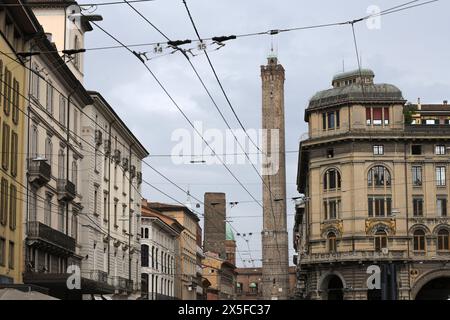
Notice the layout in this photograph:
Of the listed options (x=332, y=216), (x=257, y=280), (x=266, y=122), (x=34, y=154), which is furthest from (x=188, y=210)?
(x=257, y=280)

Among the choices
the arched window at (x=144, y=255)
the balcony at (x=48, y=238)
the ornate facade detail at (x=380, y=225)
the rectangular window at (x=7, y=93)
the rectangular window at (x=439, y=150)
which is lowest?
the balcony at (x=48, y=238)

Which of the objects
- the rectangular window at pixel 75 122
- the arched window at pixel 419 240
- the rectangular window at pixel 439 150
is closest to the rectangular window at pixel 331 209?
the arched window at pixel 419 240

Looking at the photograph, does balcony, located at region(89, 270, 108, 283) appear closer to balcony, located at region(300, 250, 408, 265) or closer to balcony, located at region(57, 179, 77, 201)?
balcony, located at region(57, 179, 77, 201)

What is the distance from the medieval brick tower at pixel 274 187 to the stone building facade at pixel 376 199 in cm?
3199

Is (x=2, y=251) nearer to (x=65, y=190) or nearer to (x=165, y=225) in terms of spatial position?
→ (x=65, y=190)

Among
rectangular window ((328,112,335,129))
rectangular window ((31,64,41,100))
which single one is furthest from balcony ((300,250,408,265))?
rectangular window ((31,64,41,100))

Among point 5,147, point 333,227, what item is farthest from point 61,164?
point 333,227

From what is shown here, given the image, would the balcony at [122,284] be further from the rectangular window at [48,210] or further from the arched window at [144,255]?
the rectangular window at [48,210]

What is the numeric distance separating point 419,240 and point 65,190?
121 feet

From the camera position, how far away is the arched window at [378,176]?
7662 centimetres

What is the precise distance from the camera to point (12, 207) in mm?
38344

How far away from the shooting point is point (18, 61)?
37625 mm
